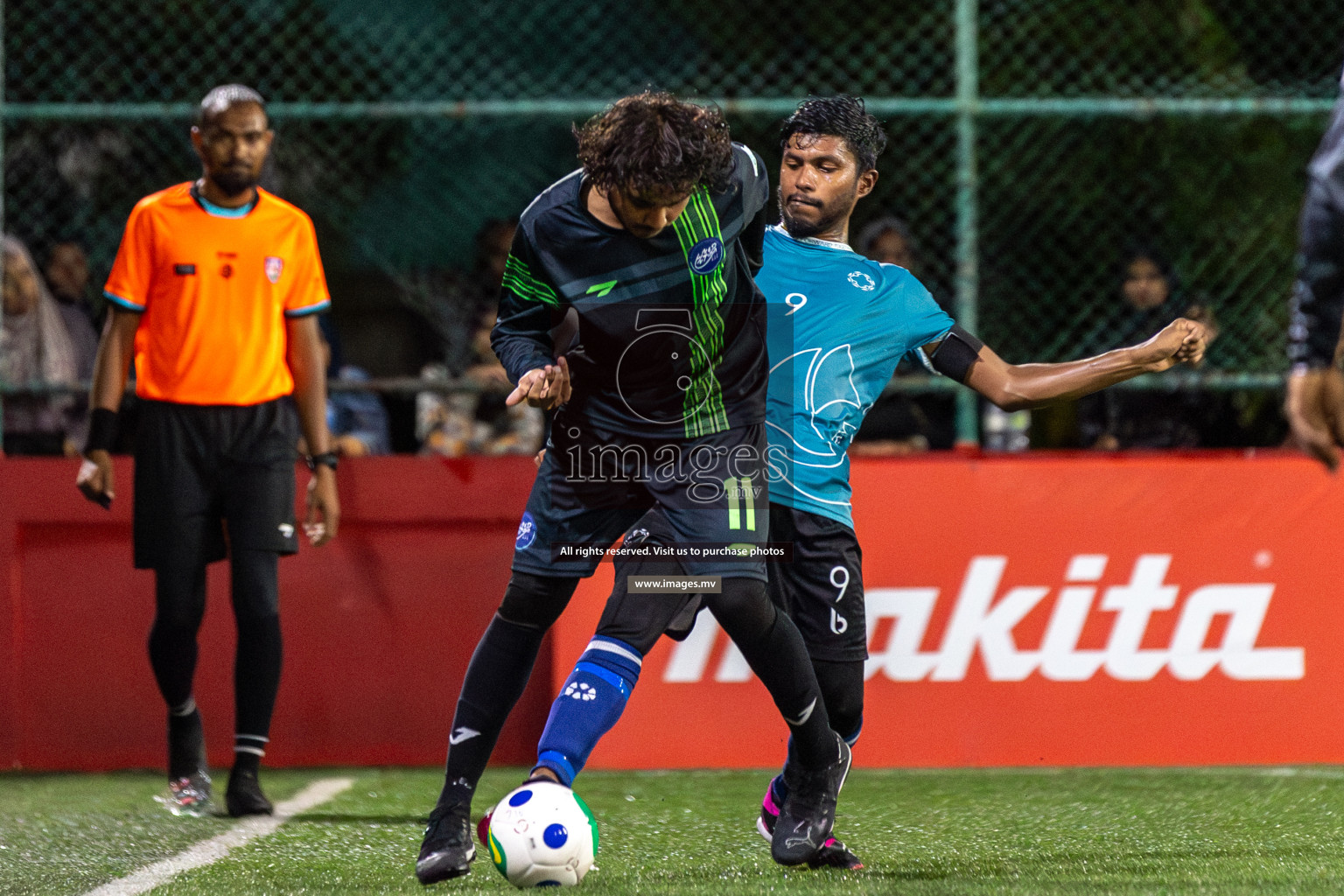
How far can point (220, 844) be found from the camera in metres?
4.32

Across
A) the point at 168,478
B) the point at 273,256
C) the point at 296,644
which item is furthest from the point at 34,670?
the point at 273,256

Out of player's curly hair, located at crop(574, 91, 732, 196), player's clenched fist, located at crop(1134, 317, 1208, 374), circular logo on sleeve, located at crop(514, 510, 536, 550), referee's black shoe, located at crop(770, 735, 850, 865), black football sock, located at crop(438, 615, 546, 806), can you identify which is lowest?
referee's black shoe, located at crop(770, 735, 850, 865)

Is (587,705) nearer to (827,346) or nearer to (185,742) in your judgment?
(827,346)

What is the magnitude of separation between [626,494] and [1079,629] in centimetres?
286

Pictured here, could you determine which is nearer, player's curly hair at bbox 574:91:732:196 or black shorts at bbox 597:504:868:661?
player's curly hair at bbox 574:91:732:196

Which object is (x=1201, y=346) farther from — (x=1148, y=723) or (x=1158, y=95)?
(x=1158, y=95)

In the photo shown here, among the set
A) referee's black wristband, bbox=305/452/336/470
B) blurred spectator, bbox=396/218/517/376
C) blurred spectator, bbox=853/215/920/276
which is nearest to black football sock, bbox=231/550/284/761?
referee's black wristband, bbox=305/452/336/470

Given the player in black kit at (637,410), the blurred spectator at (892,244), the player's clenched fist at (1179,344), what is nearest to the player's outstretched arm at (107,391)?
the player in black kit at (637,410)

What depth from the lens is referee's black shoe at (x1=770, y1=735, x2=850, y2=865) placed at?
375 centimetres

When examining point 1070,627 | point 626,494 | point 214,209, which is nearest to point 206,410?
point 214,209

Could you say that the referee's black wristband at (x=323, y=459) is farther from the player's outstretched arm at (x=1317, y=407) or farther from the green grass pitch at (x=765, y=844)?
the player's outstretched arm at (x=1317, y=407)

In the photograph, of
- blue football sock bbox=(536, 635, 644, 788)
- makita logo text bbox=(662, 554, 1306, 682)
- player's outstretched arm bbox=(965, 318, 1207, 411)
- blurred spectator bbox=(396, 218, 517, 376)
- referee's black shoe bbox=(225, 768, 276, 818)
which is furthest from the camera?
blurred spectator bbox=(396, 218, 517, 376)

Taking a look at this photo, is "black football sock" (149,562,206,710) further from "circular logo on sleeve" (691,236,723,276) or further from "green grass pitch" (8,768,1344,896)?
"circular logo on sleeve" (691,236,723,276)

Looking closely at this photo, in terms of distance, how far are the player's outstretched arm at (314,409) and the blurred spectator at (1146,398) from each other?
9.54 ft
